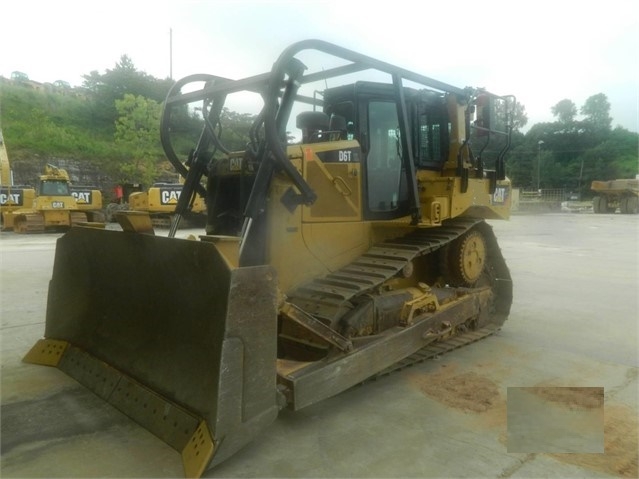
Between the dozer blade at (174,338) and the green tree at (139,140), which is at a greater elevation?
the green tree at (139,140)

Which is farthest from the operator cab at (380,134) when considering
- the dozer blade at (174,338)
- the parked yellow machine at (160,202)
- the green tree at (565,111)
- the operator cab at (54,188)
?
the green tree at (565,111)

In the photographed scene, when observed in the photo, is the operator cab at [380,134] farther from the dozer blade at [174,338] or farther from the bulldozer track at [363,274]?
the dozer blade at [174,338]

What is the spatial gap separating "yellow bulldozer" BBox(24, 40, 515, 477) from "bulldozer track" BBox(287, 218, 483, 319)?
0.02m

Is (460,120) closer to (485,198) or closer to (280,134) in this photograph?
(485,198)

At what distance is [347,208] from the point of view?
429cm

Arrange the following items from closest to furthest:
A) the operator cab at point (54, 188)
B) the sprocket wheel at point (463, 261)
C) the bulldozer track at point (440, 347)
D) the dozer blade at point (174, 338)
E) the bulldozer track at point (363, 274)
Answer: the dozer blade at point (174, 338) → the bulldozer track at point (363, 274) → the bulldozer track at point (440, 347) → the sprocket wheel at point (463, 261) → the operator cab at point (54, 188)

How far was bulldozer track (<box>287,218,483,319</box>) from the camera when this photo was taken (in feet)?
12.0

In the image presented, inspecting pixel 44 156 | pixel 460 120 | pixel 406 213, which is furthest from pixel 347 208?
pixel 44 156

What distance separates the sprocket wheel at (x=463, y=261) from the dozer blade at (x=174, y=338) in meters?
2.85

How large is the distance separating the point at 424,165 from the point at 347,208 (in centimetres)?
117

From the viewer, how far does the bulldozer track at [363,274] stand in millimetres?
3645

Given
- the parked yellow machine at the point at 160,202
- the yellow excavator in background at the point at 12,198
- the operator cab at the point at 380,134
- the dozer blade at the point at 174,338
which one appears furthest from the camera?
the yellow excavator in background at the point at 12,198

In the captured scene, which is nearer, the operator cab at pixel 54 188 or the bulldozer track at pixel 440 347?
the bulldozer track at pixel 440 347

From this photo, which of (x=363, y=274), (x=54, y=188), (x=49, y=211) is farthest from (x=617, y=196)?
(x=363, y=274)
